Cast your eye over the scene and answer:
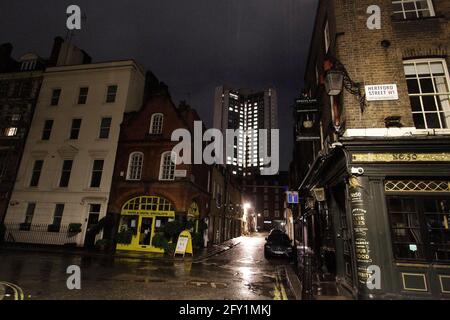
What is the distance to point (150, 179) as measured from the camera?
781 inches

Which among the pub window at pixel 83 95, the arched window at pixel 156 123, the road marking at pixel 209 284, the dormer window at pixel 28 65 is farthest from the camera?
the dormer window at pixel 28 65

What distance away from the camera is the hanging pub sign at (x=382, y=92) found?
28.6ft

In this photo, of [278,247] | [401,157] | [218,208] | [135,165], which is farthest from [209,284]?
[218,208]

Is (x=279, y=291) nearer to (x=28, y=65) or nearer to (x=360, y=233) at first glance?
(x=360, y=233)

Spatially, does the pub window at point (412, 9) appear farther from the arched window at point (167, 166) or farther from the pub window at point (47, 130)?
the pub window at point (47, 130)

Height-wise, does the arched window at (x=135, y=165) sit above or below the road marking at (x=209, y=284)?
above

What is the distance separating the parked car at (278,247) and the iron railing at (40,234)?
48.2 feet

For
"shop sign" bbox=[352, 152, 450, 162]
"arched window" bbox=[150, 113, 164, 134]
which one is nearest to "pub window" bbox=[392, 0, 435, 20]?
"shop sign" bbox=[352, 152, 450, 162]

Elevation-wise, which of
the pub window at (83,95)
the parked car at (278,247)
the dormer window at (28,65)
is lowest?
the parked car at (278,247)

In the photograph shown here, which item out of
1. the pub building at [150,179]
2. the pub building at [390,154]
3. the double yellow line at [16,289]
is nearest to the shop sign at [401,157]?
the pub building at [390,154]

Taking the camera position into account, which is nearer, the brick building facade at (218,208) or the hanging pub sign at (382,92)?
the hanging pub sign at (382,92)

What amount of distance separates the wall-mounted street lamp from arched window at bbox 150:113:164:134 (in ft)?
50.4
